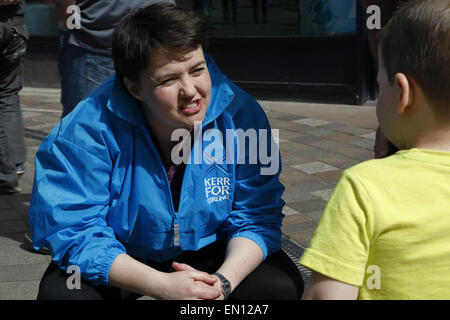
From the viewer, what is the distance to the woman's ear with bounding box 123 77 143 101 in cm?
216

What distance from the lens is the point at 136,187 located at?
6.93ft

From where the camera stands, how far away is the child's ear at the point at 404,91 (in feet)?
4.57

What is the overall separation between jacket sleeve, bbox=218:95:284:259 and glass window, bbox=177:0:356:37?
5649 mm

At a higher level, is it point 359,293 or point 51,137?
point 51,137

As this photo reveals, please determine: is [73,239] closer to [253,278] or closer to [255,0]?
[253,278]

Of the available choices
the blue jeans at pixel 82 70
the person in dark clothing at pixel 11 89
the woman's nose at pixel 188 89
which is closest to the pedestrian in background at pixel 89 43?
the blue jeans at pixel 82 70

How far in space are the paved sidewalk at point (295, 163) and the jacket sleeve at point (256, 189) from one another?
3.19 feet

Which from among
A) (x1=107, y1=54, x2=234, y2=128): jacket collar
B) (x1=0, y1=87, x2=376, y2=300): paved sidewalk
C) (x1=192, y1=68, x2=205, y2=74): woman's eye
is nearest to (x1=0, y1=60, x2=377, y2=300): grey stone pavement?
(x1=0, y1=87, x2=376, y2=300): paved sidewalk

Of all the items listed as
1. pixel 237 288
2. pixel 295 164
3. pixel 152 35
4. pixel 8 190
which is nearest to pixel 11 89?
pixel 8 190

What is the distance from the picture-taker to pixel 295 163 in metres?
5.15

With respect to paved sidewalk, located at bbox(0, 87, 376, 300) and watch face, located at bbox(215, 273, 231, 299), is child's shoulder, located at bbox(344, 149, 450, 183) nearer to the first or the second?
watch face, located at bbox(215, 273, 231, 299)

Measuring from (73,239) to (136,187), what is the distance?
26cm

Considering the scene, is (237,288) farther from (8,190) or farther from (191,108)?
A: (8,190)
